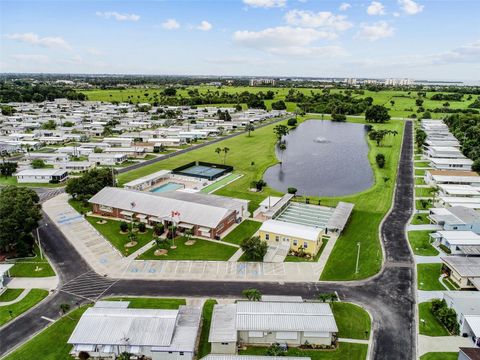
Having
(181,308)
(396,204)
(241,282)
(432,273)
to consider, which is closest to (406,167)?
(396,204)

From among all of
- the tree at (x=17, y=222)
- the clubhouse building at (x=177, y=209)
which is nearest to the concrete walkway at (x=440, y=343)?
the clubhouse building at (x=177, y=209)

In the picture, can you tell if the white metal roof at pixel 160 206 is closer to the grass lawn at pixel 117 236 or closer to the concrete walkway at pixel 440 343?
the grass lawn at pixel 117 236

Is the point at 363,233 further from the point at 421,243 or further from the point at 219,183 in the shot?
the point at 219,183

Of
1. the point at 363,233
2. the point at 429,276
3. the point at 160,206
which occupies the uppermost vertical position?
the point at 160,206

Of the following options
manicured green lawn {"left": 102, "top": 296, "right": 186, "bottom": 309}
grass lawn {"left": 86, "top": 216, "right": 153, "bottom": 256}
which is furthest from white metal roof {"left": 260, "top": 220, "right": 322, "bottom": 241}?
manicured green lawn {"left": 102, "top": 296, "right": 186, "bottom": 309}

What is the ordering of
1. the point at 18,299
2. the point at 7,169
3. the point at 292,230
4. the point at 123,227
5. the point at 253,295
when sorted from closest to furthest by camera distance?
the point at 253,295
the point at 18,299
the point at 292,230
the point at 123,227
the point at 7,169

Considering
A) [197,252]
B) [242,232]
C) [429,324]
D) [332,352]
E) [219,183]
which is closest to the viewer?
[332,352]

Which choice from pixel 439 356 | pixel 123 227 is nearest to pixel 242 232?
pixel 123 227
